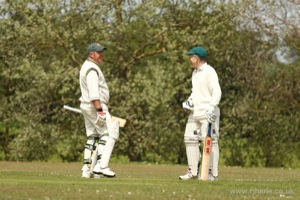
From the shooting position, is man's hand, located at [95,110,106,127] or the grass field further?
man's hand, located at [95,110,106,127]

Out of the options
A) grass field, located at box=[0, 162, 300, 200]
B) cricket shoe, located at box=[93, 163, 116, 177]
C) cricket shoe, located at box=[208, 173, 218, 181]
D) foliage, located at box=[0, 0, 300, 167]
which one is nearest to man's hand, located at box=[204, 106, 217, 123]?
cricket shoe, located at box=[208, 173, 218, 181]

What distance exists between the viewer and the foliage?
3291cm

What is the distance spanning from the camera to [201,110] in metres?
17.0

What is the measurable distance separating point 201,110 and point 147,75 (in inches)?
645

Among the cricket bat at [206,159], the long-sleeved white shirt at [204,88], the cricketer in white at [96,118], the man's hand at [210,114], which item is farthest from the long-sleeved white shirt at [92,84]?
the cricket bat at [206,159]

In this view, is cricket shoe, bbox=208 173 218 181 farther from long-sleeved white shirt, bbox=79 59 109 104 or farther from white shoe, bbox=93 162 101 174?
long-sleeved white shirt, bbox=79 59 109 104

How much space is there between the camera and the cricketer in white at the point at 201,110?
16.9 metres

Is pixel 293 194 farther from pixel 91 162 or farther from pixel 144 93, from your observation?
pixel 144 93

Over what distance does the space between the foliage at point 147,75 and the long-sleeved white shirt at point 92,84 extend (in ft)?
51.0

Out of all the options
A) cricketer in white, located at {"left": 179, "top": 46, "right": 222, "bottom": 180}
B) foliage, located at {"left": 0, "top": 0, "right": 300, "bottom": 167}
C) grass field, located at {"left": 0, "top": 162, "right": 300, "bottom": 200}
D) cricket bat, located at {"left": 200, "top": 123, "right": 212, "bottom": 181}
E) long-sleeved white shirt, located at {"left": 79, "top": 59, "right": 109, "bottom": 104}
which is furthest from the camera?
foliage, located at {"left": 0, "top": 0, "right": 300, "bottom": 167}

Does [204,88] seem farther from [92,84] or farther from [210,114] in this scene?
[92,84]

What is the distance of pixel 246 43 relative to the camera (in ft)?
111

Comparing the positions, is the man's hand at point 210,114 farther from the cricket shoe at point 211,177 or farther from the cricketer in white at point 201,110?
the cricket shoe at point 211,177

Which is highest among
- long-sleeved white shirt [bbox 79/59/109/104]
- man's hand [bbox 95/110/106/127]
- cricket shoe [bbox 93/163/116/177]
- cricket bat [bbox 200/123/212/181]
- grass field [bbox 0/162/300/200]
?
long-sleeved white shirt [bbox 79/59/109/104]
